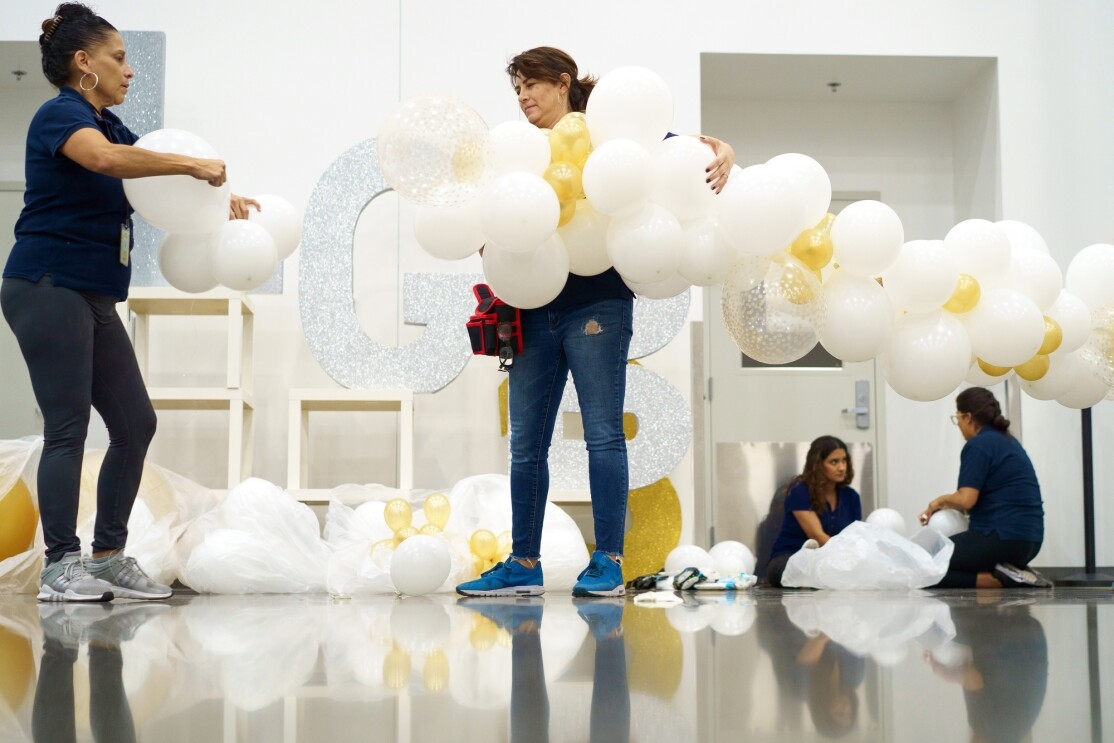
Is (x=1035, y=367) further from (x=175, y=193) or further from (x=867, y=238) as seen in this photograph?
(x=175, y=193)

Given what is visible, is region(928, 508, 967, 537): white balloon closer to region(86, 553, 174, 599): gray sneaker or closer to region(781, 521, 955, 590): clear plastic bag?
region(781, 521, 955, 590): clear plastic bag

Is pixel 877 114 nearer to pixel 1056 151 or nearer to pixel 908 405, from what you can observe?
pixel 1056 151

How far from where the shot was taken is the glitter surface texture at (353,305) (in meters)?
4.43

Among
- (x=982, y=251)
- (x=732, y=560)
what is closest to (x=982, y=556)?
(x=732, y=560)

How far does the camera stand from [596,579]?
2.71m

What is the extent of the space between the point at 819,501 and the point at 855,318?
88.4 inches

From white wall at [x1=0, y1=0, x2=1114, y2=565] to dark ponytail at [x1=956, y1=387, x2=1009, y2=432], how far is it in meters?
0.75

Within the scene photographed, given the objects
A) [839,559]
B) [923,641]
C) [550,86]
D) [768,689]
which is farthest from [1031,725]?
[839,559]

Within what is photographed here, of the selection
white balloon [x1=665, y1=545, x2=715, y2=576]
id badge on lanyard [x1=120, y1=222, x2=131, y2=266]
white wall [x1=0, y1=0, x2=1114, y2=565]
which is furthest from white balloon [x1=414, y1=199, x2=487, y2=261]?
white wall [x1=0, y1=0, x2=1114, y2=565]

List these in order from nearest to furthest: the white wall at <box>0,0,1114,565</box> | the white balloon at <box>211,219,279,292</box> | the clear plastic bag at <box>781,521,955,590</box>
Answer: the white balloon at <box>211,219,279,292</box>
the clear plastic bag at <box>781,521,955,590</box>
the white wall at <box>0,0,1114,565</box>

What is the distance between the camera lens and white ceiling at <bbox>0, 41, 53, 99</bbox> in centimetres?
491

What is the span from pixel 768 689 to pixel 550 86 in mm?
1940

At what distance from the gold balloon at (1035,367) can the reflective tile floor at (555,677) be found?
3.05 feet

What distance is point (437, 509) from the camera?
3496 mm
